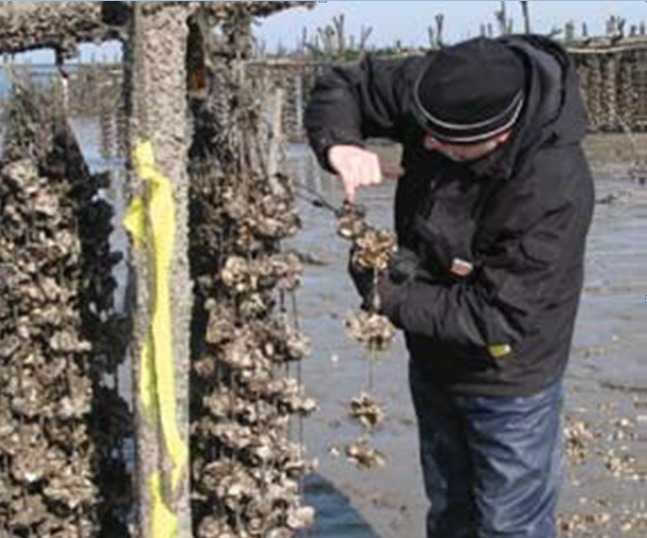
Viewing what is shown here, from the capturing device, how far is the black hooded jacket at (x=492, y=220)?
4.85m

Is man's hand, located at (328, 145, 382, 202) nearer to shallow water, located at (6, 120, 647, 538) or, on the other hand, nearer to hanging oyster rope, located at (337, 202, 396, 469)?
hanging oyster rope, located at (337, 202, 396, 469)

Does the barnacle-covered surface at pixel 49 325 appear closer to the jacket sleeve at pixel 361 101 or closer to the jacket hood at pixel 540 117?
the jacket sleeve at pixel 361 101

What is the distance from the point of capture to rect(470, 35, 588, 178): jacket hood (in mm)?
4844

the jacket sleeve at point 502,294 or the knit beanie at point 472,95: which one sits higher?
the knit beanie at point 472,95

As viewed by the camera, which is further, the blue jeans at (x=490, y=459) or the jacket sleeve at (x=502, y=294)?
the blue jeans at (x=490, y=459)

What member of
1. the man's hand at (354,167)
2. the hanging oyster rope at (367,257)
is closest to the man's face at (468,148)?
the man's hand at (354,167)

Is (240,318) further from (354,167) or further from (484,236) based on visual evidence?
(484,236)

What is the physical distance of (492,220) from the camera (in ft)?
16.2

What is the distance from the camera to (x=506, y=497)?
5250 mm

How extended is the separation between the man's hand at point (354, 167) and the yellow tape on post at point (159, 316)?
2.00 feet

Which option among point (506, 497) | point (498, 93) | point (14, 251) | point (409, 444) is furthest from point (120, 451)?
point (409, 444)

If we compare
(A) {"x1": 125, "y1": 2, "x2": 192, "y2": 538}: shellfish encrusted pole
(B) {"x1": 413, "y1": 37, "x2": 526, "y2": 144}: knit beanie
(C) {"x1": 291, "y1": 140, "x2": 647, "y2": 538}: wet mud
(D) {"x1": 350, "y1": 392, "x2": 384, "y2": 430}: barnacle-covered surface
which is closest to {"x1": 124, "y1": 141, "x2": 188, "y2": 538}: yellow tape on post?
(A) {"x1": 125, "y1": 2, "x2": 192, "y2": 538}: shellfish encrusted pole

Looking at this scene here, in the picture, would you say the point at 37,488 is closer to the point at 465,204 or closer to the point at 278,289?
the point at 278,289

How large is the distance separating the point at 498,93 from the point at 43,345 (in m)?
1.84
